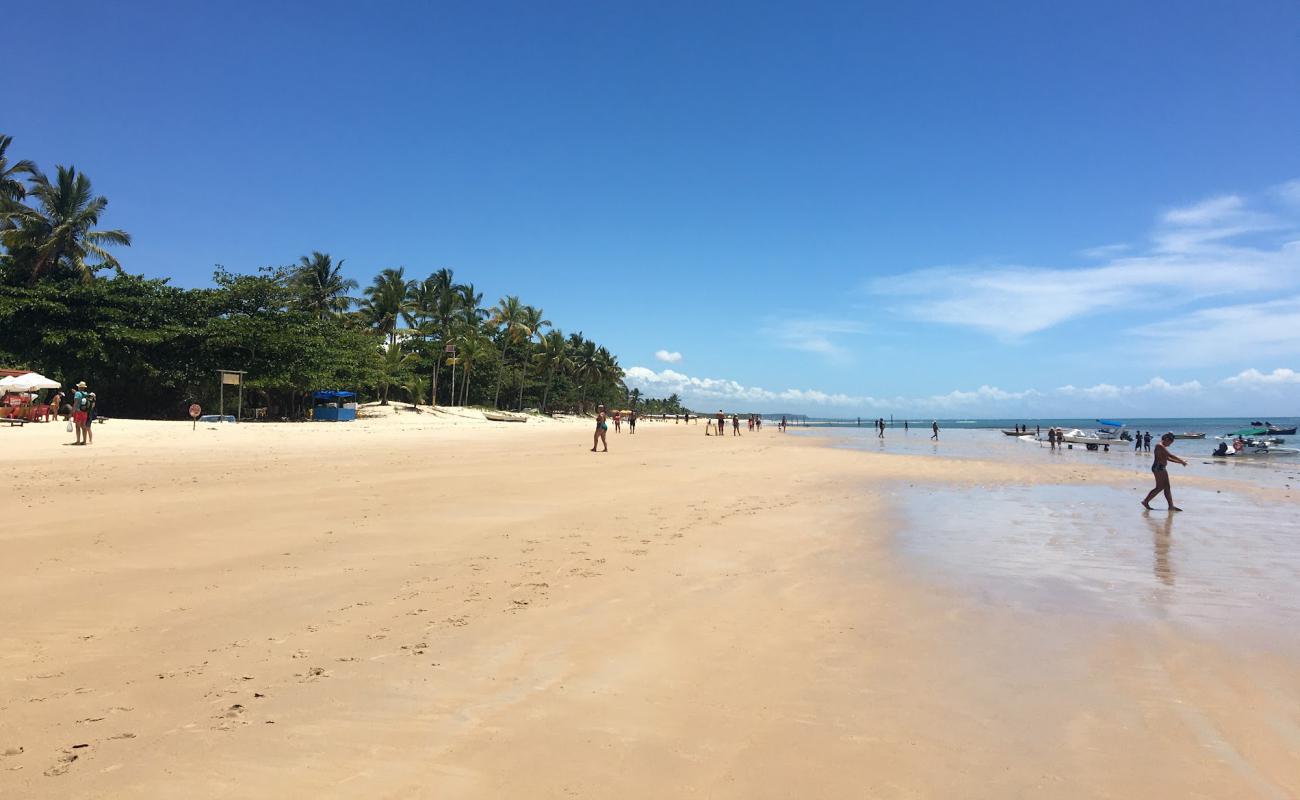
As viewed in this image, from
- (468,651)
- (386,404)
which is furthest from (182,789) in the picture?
(386,404)

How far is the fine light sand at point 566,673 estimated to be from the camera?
3.15 m

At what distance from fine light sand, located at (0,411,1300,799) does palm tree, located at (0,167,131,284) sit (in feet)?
131

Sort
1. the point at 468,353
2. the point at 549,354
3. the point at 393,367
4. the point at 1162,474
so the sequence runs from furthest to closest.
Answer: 1. the point at 549,354
2. the point at 468,353
3. the point at 393,367
4. the point at 1162,474

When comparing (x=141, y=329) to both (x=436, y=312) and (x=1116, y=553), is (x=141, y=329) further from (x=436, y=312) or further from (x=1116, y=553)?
(x=1116, y=553)

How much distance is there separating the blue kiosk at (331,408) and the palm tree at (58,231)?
542 inches

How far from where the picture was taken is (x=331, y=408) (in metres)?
39.2

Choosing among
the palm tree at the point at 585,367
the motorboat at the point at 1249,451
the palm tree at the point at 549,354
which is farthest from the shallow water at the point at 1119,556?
the palm tree at the point at 585,367

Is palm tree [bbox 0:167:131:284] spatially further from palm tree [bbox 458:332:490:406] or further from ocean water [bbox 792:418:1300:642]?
ocean water [bbox 792:418:1300:642]

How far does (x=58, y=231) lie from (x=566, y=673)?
158ft

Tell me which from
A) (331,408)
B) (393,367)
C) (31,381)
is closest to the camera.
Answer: (31,381)

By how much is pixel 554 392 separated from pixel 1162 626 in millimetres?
76046

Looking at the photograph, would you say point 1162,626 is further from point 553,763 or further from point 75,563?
point 75,563

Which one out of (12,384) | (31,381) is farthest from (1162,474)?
(31,381)

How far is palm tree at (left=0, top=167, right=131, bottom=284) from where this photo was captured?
37.3 metres
